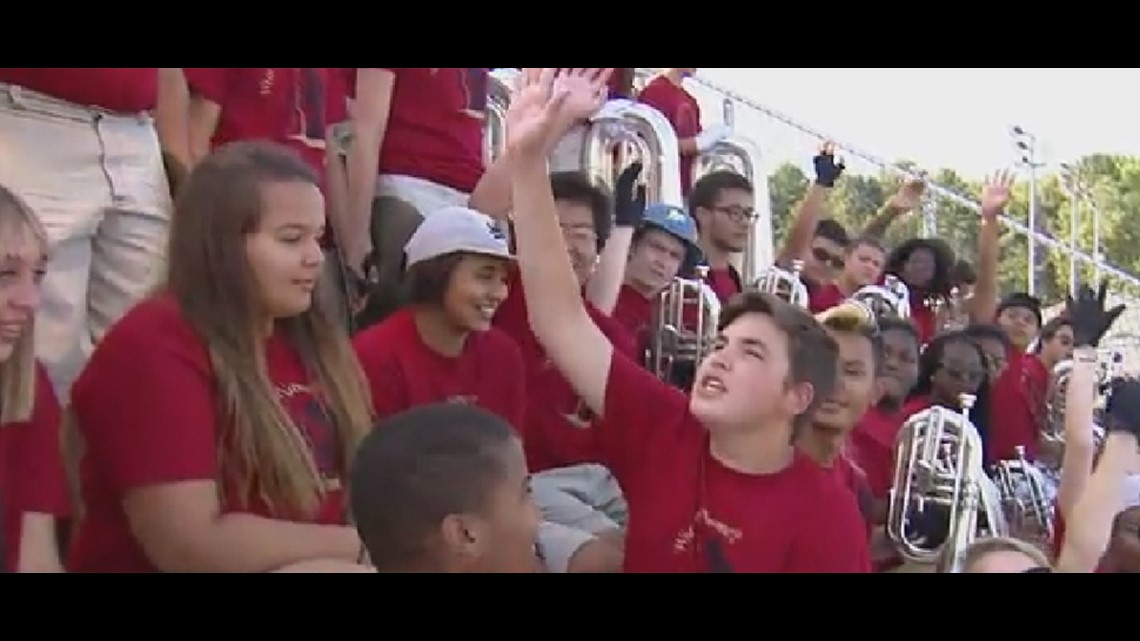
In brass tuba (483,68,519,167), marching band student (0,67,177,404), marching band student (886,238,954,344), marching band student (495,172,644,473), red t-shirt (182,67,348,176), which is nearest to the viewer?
marching band student (0,67,177,404)

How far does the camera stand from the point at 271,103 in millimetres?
2463

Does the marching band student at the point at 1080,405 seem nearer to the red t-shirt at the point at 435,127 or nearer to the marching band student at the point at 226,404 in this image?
the red t-shirt at the point at 435,127

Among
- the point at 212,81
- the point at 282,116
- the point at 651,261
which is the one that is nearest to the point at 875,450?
the point at 651,261

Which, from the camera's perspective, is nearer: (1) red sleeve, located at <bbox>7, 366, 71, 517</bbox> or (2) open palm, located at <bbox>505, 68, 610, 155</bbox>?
(1) red sleeve, located at <bbox>7, 366, 71, 517</bbox>

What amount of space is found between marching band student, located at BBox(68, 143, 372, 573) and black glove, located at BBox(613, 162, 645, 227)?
0.79m

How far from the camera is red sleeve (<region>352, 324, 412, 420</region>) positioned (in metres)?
2.31

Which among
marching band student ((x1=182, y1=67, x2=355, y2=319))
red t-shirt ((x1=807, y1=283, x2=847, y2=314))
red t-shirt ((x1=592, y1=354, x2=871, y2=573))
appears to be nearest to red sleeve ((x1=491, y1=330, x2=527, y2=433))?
red t-shirt ((x1=592, y1=354, x2=871, y2=573))

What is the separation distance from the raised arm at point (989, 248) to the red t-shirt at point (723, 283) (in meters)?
0.64

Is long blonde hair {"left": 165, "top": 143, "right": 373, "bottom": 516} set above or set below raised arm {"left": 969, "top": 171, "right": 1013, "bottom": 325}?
below

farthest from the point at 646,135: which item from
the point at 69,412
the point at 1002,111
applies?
the point at 69,412

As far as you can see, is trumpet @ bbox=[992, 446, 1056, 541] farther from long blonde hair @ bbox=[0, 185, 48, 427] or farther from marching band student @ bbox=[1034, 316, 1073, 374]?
long blonde hair @ bbox=[0, 185, 48, 427]

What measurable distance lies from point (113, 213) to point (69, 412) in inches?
12.8
